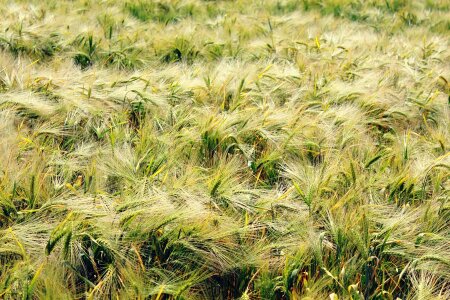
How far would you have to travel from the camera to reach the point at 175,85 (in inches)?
105

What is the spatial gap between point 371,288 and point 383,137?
3.60 ft

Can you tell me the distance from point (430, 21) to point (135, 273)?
4.84m

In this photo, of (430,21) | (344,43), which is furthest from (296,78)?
(430,21)

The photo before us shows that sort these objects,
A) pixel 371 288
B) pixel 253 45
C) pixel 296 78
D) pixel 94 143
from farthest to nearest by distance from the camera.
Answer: pixel 253 45, pixel 296 78, pixel 94 143, pixel 371 288

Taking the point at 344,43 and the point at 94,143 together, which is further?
the point at 344,43

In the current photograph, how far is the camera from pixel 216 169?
1980 mm

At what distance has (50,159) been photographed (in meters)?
1.97

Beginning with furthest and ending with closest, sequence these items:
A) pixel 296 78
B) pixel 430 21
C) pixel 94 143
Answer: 1. pixel 430 21
2. pixel 296 78
3. pixel 94 143

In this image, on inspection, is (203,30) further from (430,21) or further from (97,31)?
(430,21)

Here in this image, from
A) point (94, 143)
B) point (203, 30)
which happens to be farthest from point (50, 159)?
point (203, 30)

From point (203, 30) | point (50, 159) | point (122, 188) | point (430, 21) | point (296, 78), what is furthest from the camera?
point (430, 21)

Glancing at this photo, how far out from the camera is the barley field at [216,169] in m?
1.51

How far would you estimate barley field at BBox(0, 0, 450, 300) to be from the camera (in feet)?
4.95

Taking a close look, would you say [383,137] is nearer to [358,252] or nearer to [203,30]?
[358,252]
